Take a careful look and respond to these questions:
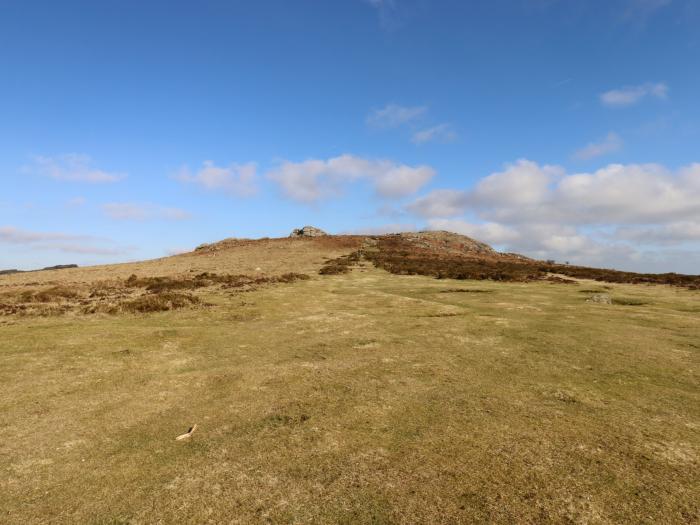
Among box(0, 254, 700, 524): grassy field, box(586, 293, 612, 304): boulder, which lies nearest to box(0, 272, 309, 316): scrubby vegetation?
box(0, 254, 700, 524): grassy field

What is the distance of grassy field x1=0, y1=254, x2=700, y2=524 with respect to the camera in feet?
19.2

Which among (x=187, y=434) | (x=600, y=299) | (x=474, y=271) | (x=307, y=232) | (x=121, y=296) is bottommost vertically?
(x=187, y=434)

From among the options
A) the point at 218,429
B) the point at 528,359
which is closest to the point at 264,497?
the point at 218,429

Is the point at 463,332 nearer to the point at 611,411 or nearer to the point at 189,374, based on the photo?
the point at 611,411

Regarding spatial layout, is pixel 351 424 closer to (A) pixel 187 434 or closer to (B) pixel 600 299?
(A) pixel 187 434

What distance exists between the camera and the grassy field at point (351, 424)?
584 centimetres

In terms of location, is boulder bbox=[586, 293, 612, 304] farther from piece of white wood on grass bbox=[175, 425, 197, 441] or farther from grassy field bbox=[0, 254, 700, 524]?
piece of white wood on grass bbox=[175, 425, 197, 441]

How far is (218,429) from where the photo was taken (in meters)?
8.19

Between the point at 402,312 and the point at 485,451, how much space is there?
46.5 feet

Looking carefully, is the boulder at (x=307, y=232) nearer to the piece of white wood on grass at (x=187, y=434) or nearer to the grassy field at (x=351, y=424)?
the grassy field at (x=351, y=424)

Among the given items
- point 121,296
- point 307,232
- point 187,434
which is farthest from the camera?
point 307,232

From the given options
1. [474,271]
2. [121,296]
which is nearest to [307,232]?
[474,271]

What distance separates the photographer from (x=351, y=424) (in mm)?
8266

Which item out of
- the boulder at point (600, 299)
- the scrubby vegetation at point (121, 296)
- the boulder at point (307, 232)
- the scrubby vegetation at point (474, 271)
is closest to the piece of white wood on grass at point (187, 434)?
the scrubby vegetation at point (121, 296)
